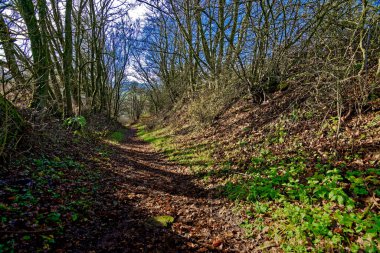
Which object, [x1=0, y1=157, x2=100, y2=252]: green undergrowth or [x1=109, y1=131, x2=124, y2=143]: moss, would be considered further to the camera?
[x1=109, y1=131, x2=124, y2=143]: moss

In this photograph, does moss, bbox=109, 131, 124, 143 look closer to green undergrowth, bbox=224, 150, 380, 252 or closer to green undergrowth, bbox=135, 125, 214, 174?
green undergrowth, bbox=135, 125, 214, 174

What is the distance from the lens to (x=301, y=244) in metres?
2.87

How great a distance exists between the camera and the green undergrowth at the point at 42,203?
2.68m

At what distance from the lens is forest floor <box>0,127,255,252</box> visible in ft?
9.61

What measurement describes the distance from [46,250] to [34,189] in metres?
1.67

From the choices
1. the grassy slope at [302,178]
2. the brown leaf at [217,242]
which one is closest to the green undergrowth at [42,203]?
the brown leaf at [217,242]

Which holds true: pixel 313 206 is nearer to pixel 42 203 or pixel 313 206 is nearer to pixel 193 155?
pixel 42 203

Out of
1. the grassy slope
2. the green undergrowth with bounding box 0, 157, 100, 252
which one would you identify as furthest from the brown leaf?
the green undergrowth with bounding box 0, 157, 100, 252

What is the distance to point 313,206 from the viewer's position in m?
3.41

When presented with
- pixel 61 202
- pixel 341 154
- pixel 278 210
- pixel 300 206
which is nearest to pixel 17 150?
pixel 61 202

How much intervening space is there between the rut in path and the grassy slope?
0.36 meters

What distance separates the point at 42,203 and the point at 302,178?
15.6 feet

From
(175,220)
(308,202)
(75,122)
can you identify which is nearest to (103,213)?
(175,220)

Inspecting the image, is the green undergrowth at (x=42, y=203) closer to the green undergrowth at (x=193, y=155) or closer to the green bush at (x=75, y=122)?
the green undergrowth at (x=193, y=155)
